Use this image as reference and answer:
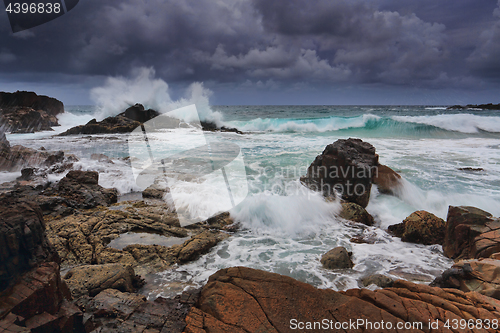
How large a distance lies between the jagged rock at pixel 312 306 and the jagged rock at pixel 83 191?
15.6 ft

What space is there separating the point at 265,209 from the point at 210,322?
3.82m

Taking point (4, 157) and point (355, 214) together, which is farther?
point (4, 157)

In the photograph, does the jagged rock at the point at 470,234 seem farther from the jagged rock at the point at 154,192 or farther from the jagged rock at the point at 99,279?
the jagged rock at the point at 154,192

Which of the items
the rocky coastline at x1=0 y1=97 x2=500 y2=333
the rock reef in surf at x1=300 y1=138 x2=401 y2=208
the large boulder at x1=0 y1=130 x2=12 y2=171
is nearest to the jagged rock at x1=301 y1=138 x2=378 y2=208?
the rock reef in surf at x1=300 y1=138 x2=401 y2=208

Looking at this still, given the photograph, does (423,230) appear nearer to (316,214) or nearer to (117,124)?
(316,214)

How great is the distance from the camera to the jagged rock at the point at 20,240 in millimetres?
1957

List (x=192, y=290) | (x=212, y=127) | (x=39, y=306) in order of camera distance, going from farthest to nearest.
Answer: (x=212, y=127) < (x=192, y=290) < (x=39, y=306)

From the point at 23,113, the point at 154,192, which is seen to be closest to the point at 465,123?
the point at 154,192

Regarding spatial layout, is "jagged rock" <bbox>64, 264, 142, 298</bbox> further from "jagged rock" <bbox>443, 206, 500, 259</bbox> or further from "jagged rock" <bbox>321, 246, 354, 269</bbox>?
"jagged rock" <bbox>443, 206, 500, 259</bbox>

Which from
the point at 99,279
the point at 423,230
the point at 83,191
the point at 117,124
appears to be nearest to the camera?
the point at 99,279

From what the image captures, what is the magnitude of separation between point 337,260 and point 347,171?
3.02 meters

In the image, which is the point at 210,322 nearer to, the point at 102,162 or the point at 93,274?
the point at 93,274

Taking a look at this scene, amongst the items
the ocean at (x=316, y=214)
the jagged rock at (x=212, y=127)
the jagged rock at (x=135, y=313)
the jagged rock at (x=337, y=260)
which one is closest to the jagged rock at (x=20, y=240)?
the jagged rock at (x=135, y=313)

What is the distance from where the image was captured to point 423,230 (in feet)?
16.0
